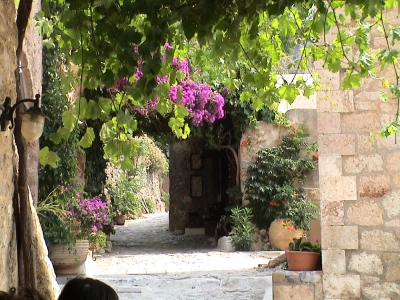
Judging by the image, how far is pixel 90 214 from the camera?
8.70 metres

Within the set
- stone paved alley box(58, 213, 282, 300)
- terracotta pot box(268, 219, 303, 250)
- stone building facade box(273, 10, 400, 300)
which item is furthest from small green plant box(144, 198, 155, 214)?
stone building facade box(273, 10, 400, 300)

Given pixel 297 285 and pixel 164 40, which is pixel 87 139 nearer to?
pixel 164 40

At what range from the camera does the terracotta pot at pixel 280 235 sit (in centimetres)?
988

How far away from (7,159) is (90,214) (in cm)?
579

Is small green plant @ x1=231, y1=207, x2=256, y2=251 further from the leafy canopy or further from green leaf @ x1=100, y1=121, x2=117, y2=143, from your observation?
green leaf @ x1=100, y1=121, x2=117, y2=143

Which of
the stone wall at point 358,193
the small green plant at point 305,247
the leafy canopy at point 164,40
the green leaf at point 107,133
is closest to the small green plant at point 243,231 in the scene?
the small green plant at point 305,247

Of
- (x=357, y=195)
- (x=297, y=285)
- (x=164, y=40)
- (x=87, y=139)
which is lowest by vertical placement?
(x=297, y=285)

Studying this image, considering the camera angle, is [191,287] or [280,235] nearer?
[191,287]

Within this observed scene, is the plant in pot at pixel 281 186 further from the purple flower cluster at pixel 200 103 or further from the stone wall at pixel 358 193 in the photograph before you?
the stone wall at pixel 358 193

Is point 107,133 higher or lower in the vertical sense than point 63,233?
higher

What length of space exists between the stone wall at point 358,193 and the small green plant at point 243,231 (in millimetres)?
4176

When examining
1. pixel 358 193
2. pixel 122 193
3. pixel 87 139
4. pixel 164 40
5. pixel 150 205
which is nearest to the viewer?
pixel 164 40

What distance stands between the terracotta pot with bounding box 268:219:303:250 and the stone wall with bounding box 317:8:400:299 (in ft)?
13.2

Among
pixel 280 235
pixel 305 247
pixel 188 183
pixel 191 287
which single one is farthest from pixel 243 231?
pixel 188 183
